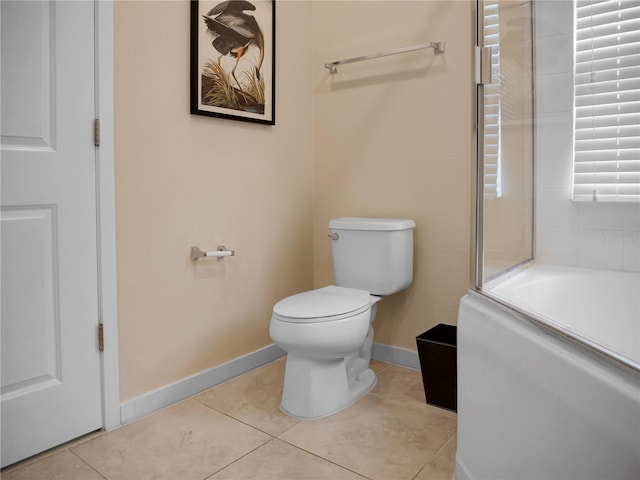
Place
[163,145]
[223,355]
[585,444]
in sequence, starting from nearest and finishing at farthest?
[585,444]
[163,145]
[223,355]

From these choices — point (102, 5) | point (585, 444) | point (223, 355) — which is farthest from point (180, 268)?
point (585, 444)

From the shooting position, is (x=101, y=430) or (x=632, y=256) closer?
(x=632, y=256)

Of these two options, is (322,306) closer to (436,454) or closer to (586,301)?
(436,454)

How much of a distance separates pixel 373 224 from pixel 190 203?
0.84 meters

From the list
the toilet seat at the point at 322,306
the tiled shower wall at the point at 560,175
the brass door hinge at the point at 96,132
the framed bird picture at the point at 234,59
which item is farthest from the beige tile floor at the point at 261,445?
the framed bird picture at the point at 234,59

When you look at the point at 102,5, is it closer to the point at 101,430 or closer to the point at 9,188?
the point at 9,188

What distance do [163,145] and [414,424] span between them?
1.51m

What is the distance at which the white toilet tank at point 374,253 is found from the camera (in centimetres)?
228

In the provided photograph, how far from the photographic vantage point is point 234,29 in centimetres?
226

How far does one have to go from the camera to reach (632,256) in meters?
1.19

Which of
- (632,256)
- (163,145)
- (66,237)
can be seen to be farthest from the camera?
(163,145)

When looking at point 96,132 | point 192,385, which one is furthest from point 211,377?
point 96,132

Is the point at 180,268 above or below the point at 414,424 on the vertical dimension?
above

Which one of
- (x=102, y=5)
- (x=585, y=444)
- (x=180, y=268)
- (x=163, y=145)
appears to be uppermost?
(x=102, y=5)
